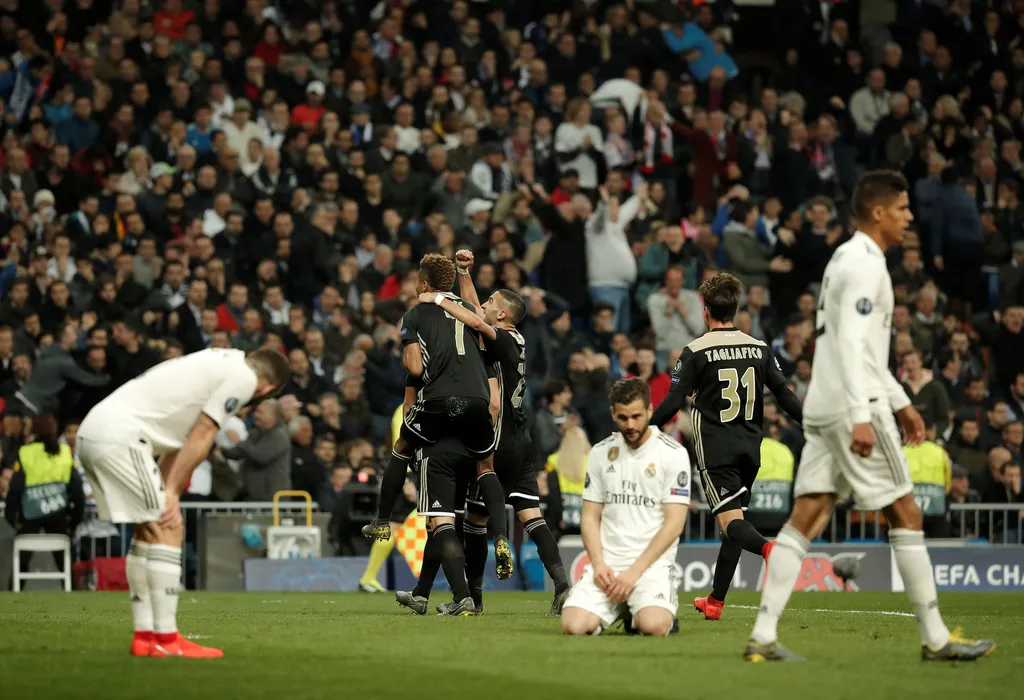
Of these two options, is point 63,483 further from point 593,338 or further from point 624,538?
point 624,538

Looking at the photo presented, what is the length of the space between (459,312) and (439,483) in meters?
1.19

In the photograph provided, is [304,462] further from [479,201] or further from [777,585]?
[777,585]

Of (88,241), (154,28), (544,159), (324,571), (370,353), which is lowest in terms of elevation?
(324,571)

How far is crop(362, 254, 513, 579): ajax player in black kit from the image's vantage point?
1156 centimetres

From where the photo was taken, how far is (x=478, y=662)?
805cm

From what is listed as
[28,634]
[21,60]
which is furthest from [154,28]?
[28,634]

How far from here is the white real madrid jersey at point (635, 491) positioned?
9.56 meters

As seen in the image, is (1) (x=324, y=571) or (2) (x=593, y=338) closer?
(1) (x=324, y=571)

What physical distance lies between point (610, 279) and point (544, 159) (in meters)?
2.53

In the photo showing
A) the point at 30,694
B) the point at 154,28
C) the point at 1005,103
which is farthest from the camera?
the point at 1005,103

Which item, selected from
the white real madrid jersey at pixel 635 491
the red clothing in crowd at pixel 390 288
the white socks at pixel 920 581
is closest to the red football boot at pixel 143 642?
the white real madrid jersey at pixel 635 491

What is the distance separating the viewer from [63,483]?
60.2ft

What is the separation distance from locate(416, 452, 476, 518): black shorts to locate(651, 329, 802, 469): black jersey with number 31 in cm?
163

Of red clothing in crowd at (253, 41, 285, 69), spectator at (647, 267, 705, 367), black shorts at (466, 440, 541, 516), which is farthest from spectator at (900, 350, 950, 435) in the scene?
red clothing in crowd at (253, 41, 285, 69)
